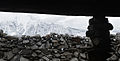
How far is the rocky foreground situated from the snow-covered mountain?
1037 centimetres

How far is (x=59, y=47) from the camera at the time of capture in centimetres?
688

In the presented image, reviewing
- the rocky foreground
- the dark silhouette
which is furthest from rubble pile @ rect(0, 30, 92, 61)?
the dark silhouette

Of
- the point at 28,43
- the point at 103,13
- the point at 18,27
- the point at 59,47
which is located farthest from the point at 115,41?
the point at 18,27

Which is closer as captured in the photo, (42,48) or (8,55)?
(8,55)

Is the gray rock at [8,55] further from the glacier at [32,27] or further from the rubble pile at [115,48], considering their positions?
the glacier at [32,27]

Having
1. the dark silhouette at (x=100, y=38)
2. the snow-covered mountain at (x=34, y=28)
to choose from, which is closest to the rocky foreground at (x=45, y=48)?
the dark silhouette at (x=100, y=38)

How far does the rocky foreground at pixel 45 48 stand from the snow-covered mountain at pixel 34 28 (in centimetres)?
1037

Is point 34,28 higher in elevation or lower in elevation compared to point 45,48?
higher

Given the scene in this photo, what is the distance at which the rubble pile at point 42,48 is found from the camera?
6.59 m

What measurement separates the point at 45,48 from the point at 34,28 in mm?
11583

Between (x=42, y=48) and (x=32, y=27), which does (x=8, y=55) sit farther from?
(x=32, y=27)

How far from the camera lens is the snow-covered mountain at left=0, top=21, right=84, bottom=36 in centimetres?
1778

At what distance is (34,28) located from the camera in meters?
18.2

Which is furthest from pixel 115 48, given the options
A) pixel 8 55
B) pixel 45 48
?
pixel 8 55
